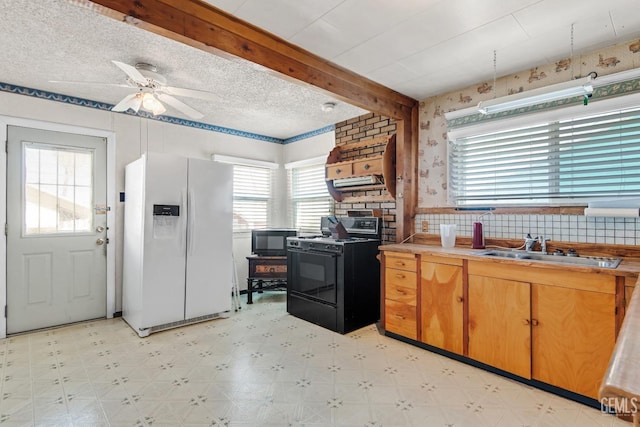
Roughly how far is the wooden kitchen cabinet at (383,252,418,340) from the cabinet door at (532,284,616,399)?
94cm

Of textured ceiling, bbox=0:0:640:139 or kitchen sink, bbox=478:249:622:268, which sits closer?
textured ceiling, bbox=0:0:640:139

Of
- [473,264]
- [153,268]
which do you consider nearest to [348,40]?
[473,264]

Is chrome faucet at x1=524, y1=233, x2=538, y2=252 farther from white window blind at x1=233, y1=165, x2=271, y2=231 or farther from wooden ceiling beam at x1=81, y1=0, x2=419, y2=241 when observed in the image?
white window blind at x1=233, y1=165, x2=271, y2=231

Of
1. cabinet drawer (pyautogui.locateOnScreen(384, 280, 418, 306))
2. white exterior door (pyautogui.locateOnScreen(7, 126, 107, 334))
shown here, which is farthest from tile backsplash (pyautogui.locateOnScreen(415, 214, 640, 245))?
white exterior door (pyautogui.locateOnScreen(7, 126, 107, 334))

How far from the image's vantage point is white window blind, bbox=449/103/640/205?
2.42m

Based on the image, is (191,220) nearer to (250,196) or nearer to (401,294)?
(250,196)

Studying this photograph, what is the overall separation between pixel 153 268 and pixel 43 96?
209 cm

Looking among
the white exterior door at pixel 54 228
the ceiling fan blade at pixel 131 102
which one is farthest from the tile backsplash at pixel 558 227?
the white exterior door at pixel 54 228

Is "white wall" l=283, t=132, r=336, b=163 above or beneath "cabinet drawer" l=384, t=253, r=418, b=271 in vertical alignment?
above

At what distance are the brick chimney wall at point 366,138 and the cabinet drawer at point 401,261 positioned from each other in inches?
22.6

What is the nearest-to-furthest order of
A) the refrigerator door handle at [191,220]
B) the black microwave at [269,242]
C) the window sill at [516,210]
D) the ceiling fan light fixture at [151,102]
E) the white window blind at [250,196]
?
1. the window sill at [516,210]
2. the ceiling fan light fixture at [151,102]
3. the refrigerator door handle at [191,220]
4. the black microwave at [269,242]
5. the white window blind at [250,196]

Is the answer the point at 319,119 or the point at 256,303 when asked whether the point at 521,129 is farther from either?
the point at 256,303

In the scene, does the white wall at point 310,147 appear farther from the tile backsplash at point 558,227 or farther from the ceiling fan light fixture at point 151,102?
the ceiling fan light fixture at point 151,102

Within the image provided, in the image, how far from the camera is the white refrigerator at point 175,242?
10.8 feet
